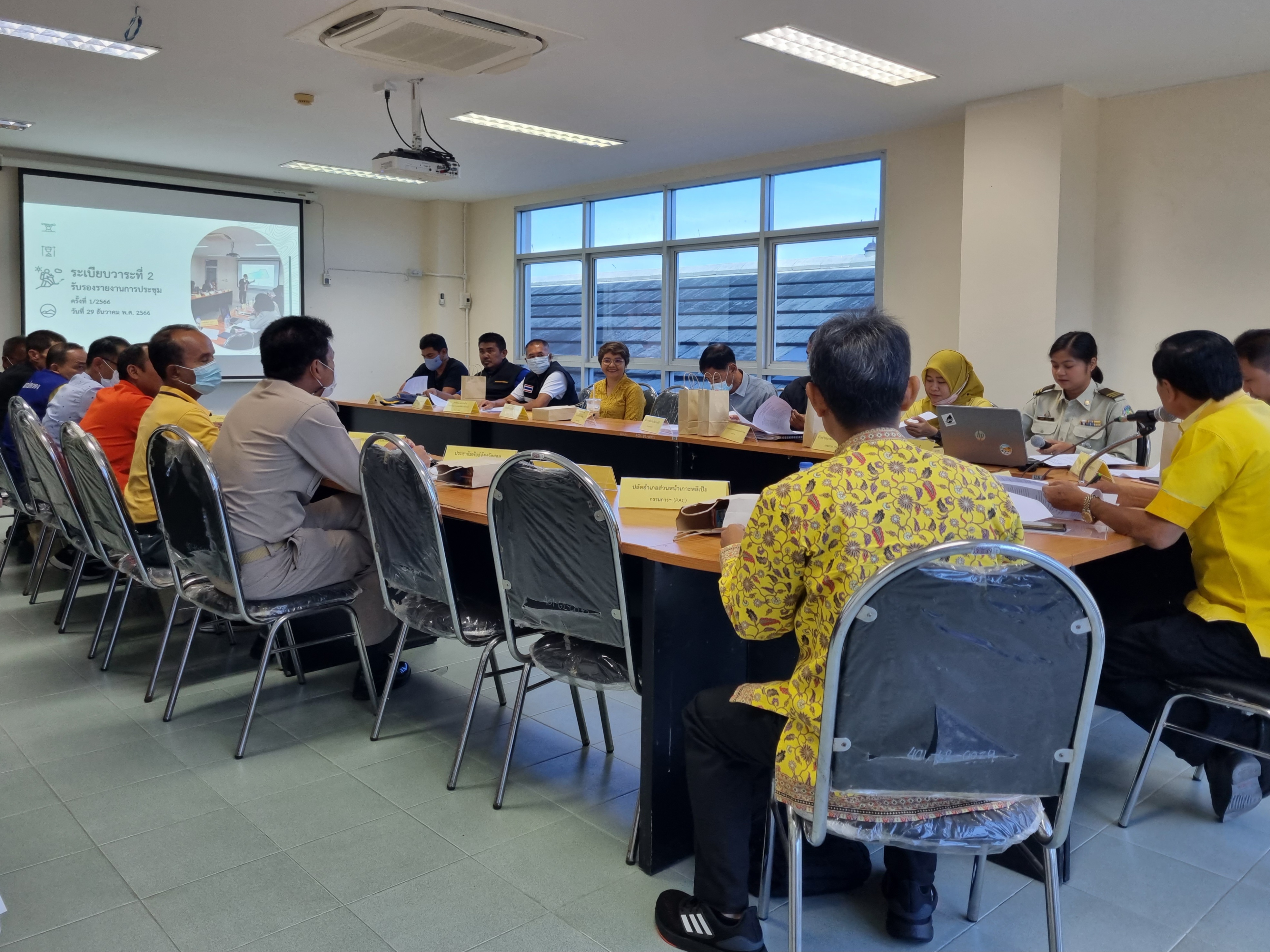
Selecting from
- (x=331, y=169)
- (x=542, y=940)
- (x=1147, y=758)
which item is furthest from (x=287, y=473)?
(x=331, y=169)

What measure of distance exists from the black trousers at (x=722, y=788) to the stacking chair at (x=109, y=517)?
2025mm

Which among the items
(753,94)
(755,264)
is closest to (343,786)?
(753,94)

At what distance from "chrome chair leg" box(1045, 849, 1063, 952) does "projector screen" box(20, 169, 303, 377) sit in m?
7.88

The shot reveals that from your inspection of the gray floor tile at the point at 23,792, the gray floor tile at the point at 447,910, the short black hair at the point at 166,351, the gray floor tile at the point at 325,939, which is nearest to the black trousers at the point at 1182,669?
the gray floor tile at the point at 447,910

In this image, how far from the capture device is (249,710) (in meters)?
2.61

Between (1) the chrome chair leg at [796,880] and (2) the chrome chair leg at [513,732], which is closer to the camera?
(1) the chrome chair leg at [796,880]

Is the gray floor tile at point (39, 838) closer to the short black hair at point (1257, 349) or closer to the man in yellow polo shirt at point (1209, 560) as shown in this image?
the man in yellow polo shirt at point (1209, 560)

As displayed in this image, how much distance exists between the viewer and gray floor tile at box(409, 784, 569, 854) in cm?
218

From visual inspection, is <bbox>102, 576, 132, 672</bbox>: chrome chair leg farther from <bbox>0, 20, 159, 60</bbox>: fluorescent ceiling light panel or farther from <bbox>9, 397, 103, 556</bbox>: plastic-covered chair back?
<bbox>0, 20, 159, 60</bbox>: fluorescent ceiling light panel

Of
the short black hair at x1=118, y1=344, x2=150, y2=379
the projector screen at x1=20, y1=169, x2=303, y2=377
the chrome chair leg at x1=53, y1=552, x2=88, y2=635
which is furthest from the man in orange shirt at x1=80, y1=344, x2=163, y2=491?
the projector screen at x1=20, y1=169, x2=303, y2=377

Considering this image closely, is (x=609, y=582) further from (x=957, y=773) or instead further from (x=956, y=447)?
(x=956, y=447)

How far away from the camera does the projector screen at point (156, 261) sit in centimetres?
779

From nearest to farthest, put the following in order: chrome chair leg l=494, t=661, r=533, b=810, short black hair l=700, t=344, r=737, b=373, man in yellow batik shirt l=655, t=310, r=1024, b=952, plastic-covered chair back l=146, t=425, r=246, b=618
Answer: man in yellow batik shirt l=655, t=310, r=1024, b=952 < chrome chair leg l=494, t=661, r=533, b=810 < plastic-covered chair back l=146, t=425, r=246, b=618 < short black hair l=700, t=344, r=737, b=373

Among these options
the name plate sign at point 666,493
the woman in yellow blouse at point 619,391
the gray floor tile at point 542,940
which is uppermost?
the woman in yellow blouse at point 619,391
